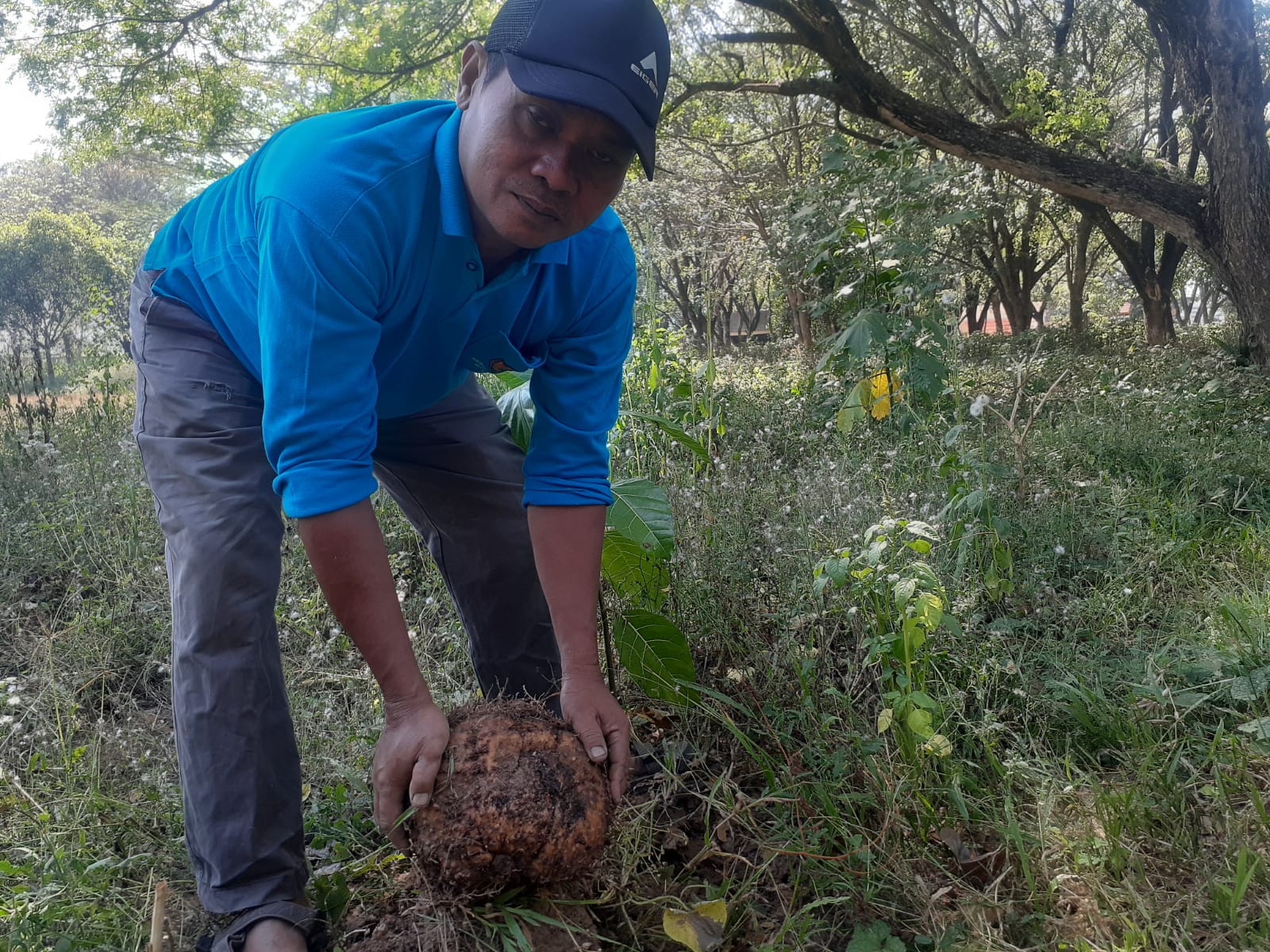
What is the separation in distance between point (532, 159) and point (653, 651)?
1.29 metres

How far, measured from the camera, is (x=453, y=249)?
69.7 inches

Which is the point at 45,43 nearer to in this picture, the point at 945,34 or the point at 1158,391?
the point at 1158,391

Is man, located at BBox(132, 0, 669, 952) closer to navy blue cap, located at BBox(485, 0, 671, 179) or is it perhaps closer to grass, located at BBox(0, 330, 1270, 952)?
navy blue cap, located at BBox(485, 0, 671, 179)

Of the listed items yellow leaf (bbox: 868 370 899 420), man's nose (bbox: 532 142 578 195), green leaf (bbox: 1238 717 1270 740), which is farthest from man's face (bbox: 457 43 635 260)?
yellow leaf (bbox: 868 370 899 420)

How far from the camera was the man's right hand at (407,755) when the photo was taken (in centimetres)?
163

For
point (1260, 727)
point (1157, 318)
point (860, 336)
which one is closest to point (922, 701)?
point (1260, 727)

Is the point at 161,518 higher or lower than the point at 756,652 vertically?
higher

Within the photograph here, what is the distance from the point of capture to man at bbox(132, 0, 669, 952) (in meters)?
1.53

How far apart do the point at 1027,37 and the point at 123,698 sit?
47.0ft

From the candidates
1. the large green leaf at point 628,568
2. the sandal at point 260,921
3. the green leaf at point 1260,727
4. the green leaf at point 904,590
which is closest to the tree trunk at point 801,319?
the large green leaf at point 628,568

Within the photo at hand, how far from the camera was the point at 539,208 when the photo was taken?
1628mm

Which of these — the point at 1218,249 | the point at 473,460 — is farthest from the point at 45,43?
the point at 1218,249

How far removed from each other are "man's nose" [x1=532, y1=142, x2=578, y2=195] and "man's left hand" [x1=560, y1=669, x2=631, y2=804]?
1012 millimetres

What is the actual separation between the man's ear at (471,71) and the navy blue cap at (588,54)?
9 cm
